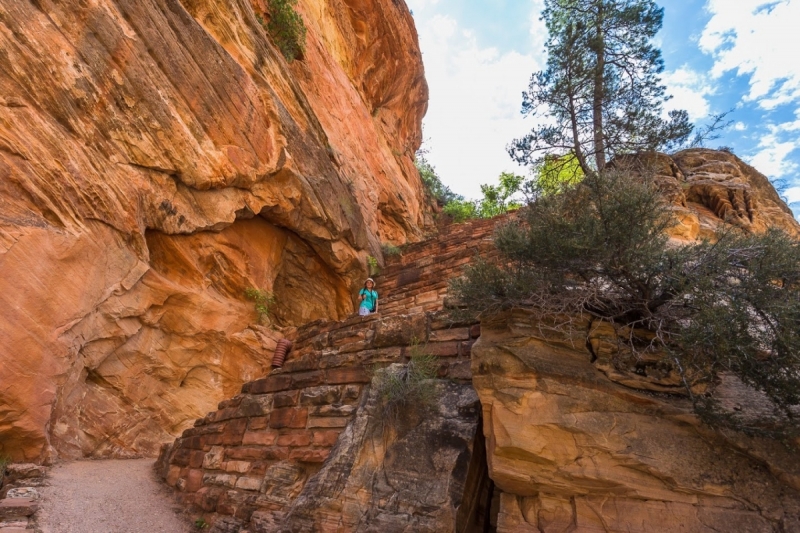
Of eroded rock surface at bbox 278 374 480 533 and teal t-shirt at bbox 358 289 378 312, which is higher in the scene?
teal t-shirt at bbox 358 289 378 312

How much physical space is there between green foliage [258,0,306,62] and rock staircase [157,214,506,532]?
336 inches

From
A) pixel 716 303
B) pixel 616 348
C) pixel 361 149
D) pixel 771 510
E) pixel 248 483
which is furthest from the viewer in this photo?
pixel 361 149

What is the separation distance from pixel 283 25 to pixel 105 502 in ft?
34.4

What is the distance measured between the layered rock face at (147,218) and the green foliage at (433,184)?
12021 millimetres

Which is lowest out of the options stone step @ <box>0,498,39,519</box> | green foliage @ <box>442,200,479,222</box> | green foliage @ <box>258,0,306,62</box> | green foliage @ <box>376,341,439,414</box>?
stone step @ <box>0,498,39,519</box>

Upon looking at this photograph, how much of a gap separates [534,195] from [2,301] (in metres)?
5.07

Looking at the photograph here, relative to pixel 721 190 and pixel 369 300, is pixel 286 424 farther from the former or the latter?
pixel 721 190

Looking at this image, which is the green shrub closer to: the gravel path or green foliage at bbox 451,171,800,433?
the gravel path

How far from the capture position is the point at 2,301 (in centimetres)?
407

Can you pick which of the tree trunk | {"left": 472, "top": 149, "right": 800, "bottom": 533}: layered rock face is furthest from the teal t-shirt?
the tree trunk

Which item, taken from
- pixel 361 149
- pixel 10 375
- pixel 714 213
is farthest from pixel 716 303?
pixel 361 149

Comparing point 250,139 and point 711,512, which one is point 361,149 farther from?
point 711,512

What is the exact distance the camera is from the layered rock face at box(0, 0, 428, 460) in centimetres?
447

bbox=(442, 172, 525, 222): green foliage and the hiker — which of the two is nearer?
the hiker
